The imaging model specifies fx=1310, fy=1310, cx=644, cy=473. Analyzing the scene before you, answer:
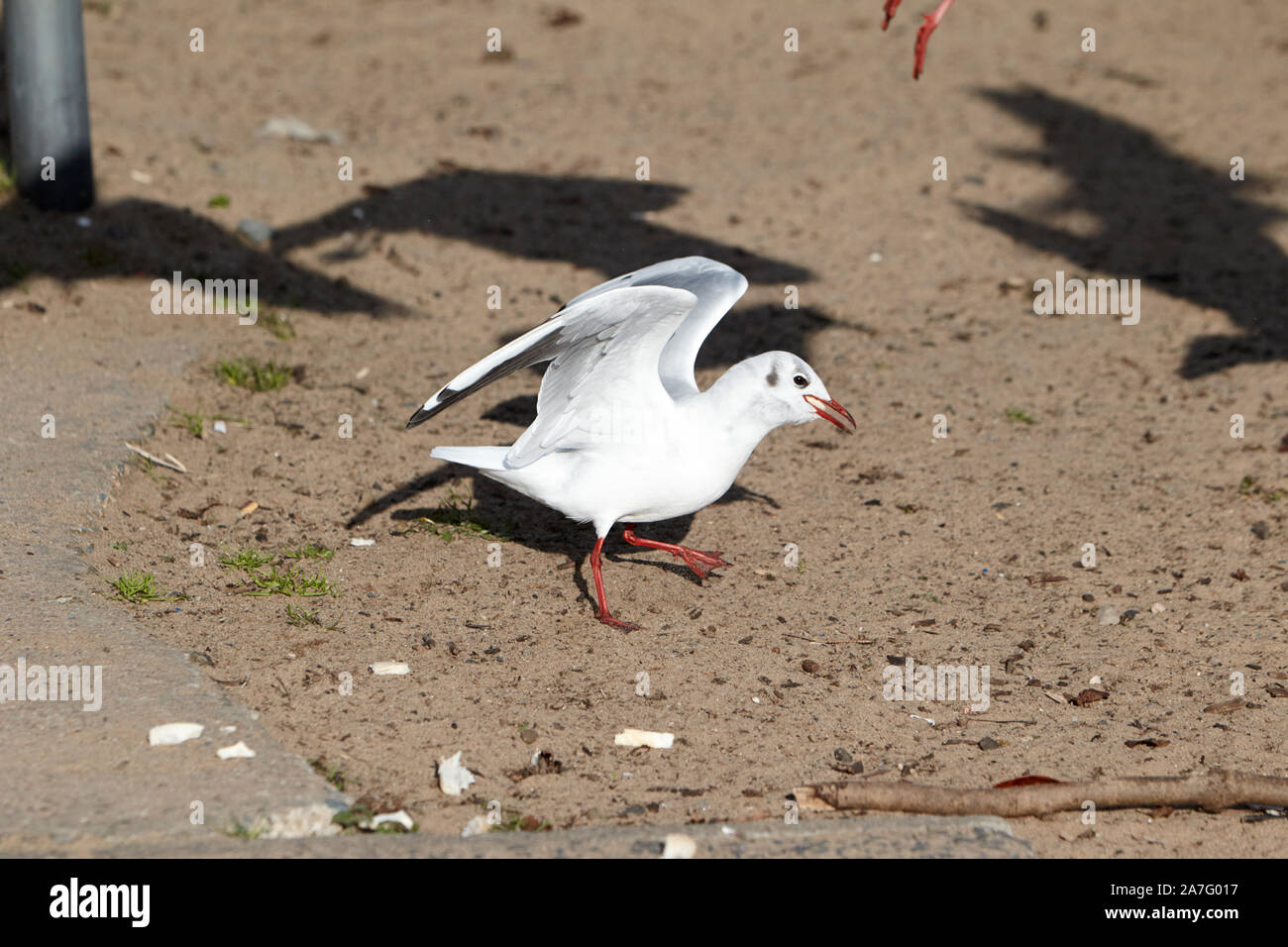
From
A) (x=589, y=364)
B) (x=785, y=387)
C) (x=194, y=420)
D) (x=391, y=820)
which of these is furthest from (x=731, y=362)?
(x=391, y=820)

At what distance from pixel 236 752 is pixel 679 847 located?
118cm

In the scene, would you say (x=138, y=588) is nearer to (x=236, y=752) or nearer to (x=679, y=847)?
(x=236, y=752)

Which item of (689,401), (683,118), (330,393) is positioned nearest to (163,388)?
(330,393)

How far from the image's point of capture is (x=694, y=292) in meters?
4.62

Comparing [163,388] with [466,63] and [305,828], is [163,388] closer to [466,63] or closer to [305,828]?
[305,828]

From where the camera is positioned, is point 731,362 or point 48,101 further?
point 48,101

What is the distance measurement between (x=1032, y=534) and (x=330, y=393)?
3.14 m

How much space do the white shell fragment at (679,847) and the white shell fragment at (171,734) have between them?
4.21 feet

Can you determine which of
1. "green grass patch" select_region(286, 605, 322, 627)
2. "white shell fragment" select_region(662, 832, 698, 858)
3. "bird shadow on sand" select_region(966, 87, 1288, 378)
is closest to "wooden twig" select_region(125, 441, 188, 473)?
"green grass patch" select_region(286, 605, 322, 627)

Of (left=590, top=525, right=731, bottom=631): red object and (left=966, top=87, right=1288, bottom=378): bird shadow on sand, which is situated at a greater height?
(left=966, top=87, right=1288, bottom=378): bird shadow on sand

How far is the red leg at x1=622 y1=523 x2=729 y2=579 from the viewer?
4.68m

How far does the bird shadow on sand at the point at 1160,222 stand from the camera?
22.9ft

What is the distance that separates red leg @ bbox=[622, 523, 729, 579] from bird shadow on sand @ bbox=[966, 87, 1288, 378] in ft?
10.0

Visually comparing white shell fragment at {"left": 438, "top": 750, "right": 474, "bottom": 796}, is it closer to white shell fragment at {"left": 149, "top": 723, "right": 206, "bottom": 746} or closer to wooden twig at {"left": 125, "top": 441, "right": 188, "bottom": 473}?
white shell fragment at {"left": 149, "top": 723, "right": 206, "bottom": 746}
